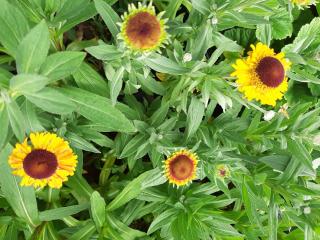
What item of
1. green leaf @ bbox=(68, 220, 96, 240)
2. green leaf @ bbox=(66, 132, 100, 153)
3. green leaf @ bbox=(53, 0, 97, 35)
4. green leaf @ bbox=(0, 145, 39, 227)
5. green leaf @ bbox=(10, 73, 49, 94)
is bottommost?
green leaf @ bbox=(68, 220, 96, 240)

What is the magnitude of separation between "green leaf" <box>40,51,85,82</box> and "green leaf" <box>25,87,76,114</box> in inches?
3.1

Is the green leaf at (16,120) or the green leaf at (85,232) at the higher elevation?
the green leaf at (16,120)

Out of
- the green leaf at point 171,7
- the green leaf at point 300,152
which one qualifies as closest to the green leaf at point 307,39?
the green leaf at point 300,152

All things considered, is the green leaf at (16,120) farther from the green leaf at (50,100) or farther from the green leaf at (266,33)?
the green leaf at (266,33)

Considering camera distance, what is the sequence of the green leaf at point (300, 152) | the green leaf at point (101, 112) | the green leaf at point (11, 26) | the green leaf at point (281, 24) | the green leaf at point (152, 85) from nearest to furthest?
the green leaf at point (11, 26) → the green leaf at point (101, 112) → the green leaf at point (300, 152) → the green leaf at point (152, 85) → the green leaf at point (281, 24)

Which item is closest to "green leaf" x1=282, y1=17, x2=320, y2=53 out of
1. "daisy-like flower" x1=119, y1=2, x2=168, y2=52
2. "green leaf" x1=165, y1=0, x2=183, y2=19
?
"green leaf" x1=165, y1=0, x2=183, y2=19

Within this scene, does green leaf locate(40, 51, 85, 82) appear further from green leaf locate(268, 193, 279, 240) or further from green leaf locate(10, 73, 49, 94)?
green leaf locate(268, 193, 279, 240)

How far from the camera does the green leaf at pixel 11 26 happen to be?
1177 millimetres

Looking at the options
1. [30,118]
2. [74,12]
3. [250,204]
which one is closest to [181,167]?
[250,204]

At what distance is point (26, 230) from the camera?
162 cm

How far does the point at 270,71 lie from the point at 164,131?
44 cm

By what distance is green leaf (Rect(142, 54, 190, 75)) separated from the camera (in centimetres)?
134

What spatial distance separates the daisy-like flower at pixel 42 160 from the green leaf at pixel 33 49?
0.20 m

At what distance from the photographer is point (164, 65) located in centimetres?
136
